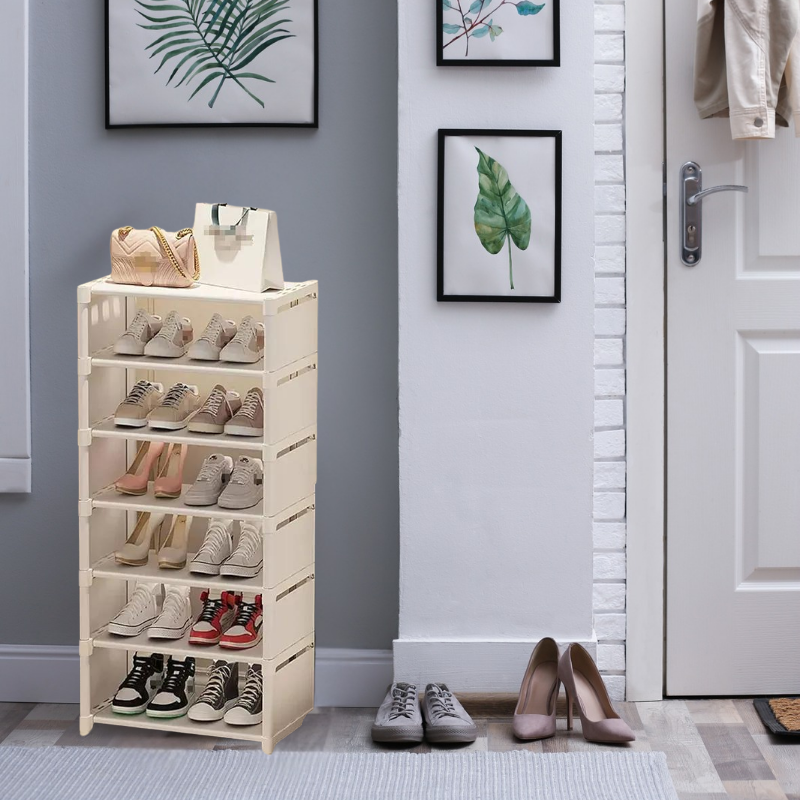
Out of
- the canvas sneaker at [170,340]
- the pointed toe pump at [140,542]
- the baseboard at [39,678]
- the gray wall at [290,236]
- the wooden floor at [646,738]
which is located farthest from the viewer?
the baseboard at [39,678]

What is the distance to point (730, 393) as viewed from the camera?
237 cm

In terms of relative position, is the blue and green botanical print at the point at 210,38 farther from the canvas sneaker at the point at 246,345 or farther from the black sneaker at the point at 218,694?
the black sneaker at the point at 218,694

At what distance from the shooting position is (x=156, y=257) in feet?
6.84

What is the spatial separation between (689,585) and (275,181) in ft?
4.69

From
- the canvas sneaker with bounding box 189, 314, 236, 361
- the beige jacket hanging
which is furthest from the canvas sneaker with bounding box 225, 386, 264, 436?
the beige jacket hanging

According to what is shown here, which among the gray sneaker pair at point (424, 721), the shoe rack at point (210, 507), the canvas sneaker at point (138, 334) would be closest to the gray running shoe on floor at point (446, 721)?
the gray sneaker pair at point (424, 721)

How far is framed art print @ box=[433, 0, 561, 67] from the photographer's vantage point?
2230 millimetres

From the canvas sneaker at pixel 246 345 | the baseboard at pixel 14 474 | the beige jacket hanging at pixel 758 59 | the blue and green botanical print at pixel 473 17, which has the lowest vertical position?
the baseboard at pixel 14 474

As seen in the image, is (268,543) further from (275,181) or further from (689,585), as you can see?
(689,585)

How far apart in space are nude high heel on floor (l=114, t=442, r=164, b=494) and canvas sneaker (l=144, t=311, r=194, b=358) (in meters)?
0.27

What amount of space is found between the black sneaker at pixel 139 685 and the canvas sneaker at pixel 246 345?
77cm

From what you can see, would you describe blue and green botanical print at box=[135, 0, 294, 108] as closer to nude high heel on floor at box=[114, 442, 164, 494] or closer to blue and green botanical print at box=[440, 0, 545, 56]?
blue and green botanical print at box=[440, 0, 545, 56]

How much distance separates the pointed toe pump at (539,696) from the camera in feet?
7.23

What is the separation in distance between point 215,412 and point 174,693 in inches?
25.7
